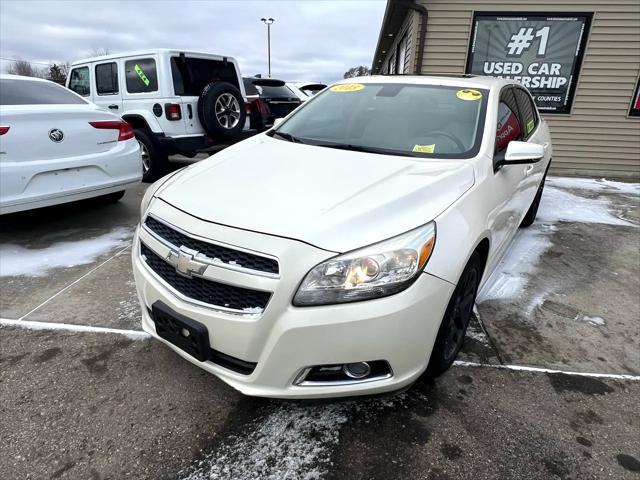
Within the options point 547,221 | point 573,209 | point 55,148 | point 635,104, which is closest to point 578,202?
point 573,209

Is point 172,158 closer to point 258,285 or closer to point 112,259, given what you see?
point 112,259

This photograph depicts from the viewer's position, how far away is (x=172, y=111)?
6.14m

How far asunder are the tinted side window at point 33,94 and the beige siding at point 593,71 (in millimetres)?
5940

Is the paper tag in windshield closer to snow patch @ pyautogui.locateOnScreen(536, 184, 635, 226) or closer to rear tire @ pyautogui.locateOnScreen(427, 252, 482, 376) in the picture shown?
rear tire @ pyautogui.locateOnScreen(427, 252, 482, 376)

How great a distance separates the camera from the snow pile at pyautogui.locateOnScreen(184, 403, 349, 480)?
1.80 metres

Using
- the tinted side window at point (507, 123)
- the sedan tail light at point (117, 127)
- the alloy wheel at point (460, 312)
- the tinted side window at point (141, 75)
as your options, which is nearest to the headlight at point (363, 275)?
the alloy wheel at point (460, 312)

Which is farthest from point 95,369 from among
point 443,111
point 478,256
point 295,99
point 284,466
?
point 295,99

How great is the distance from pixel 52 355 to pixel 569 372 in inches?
117

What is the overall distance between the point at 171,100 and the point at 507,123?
15.5ft

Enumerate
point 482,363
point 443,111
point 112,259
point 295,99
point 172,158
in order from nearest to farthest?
point 482,363 < point 443,111 < point 112,259 < point 172,158 < point 295,99

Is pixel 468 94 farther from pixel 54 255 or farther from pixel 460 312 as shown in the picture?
pixel 54 255

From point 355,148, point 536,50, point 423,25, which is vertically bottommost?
point 355,148

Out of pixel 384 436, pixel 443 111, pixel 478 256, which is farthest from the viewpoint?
pixel 443 111

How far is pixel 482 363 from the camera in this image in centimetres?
252
